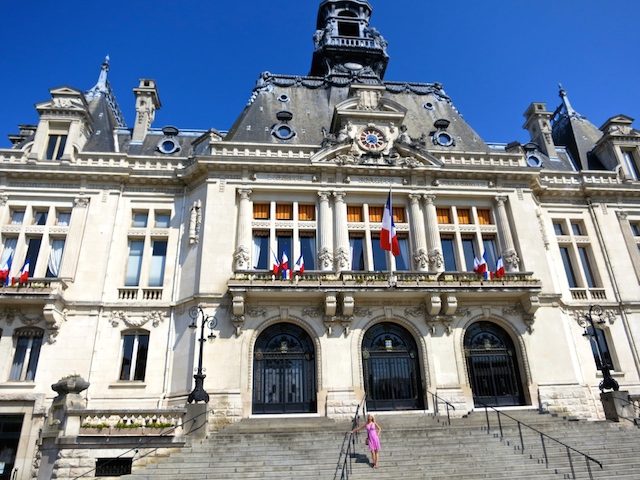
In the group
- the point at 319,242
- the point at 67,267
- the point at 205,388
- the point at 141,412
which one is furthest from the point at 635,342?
the point at 67,267

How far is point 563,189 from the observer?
91.2ft

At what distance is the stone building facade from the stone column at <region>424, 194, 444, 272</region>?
0.11 m

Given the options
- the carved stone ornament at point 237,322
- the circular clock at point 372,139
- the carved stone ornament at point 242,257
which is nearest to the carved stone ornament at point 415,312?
the carved stone ornament at point 237,322

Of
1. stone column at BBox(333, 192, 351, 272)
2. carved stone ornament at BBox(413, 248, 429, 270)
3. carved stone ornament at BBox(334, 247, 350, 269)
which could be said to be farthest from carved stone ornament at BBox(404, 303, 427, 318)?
carved stone ornament at BBox(334, 247, 350, 269)

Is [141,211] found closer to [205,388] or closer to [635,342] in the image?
[205,388]

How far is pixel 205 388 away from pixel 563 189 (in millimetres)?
22241

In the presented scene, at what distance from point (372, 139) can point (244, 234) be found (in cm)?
868

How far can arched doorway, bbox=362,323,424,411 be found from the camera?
70.5 ft

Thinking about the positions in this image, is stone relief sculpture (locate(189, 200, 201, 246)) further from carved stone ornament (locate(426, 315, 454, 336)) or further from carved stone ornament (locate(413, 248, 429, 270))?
carved stone ornament (locate(426, 315, 454, 336))

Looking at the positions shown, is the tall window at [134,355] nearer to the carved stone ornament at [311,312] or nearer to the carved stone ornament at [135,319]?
the carved stone ornament at [135,319]

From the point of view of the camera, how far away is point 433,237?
24.2m

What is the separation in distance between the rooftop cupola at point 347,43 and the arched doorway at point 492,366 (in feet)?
64.1

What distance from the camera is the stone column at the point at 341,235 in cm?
2295

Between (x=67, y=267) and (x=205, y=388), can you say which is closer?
(x=205, y=388)
